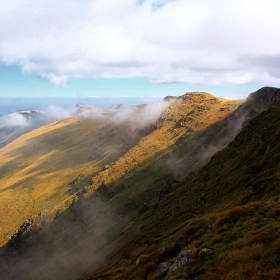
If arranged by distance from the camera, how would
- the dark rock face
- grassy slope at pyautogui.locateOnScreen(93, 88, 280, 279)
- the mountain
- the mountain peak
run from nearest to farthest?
grassy slope at pyautogui.locateOnScreen(93, 88, 280, 279) < the mountain < the mountain peak < the dark rock face

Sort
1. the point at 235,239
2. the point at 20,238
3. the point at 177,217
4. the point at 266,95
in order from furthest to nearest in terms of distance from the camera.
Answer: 1. the point at 20,238
2. the point at 266,95
3. the point at 177,217
4. the point at 235,239

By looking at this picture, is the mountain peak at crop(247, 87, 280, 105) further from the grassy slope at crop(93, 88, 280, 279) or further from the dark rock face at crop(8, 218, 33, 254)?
the dark rock face at crop(8, 218, 33, 254)

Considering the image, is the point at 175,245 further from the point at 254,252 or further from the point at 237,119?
the point at 237,119

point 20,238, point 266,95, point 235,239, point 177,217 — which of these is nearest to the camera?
point 235,239

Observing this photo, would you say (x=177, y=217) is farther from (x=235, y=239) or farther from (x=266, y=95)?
(x=266, y=95)

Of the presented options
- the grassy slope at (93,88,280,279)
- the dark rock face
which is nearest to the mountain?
the grassy slope at (93,88,280,279)

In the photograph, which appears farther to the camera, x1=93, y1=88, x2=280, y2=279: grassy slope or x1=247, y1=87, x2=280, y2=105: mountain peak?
x1=247, y1=87, x2=280, y2=105: mountain peak

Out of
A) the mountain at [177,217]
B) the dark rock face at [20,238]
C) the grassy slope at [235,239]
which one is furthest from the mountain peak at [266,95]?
the dark rock face at [20,238]

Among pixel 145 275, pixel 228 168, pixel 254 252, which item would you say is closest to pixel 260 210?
pixel 254 252

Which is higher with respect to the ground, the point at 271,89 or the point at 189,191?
the point at 271,89

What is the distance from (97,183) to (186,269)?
6939 inches

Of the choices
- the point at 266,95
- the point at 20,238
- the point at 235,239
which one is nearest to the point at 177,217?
the point at 235,239

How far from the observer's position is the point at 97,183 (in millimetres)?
193500

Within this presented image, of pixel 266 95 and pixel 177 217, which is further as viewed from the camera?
pixel 266 95
